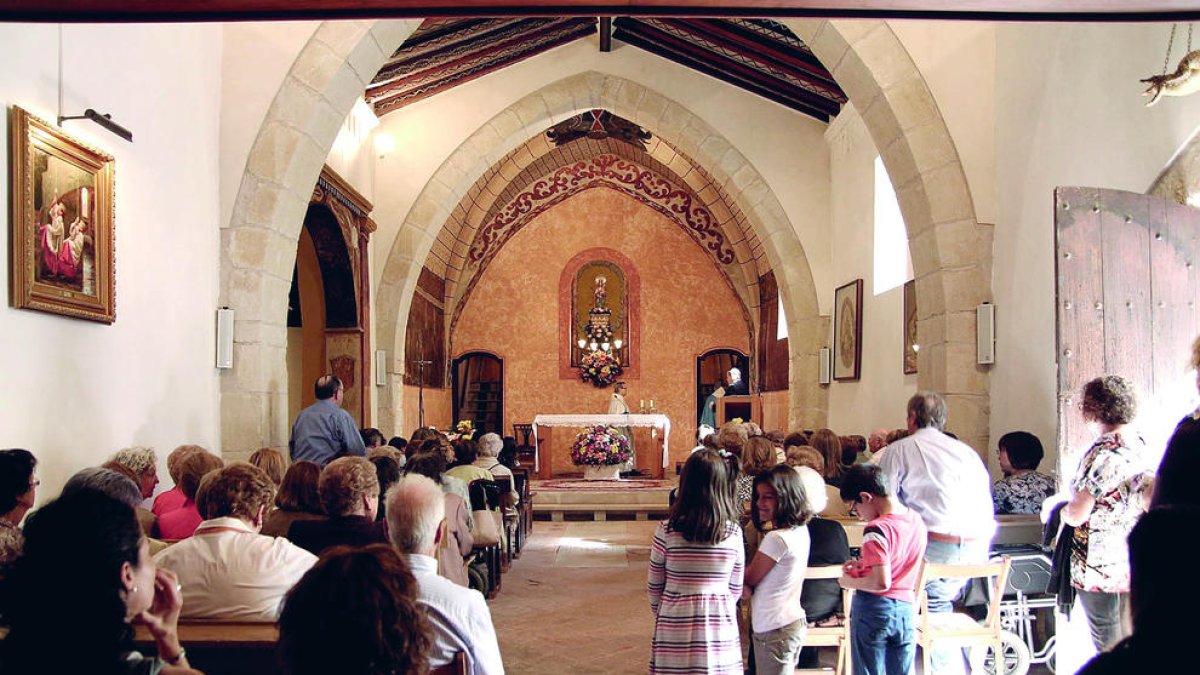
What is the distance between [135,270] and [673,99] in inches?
300

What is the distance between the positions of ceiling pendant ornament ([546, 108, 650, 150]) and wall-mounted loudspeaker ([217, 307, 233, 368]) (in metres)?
8.72

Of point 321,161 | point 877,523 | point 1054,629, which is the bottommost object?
point 1054,629

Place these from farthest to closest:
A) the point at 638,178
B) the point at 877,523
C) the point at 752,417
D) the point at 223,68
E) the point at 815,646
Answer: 1. the point at 638,178
2. the point at 752,417
3. the point at 223,68
4. the point at 815,646
5. the point at 877,523

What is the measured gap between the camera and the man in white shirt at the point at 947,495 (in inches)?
169

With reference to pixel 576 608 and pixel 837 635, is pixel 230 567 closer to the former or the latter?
pixel 837 635

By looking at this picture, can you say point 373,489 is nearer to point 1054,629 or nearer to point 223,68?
point 1054,629

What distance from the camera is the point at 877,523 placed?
11.6 feet

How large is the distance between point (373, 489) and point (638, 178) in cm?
1398

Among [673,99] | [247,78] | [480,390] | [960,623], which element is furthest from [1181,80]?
[480,390]

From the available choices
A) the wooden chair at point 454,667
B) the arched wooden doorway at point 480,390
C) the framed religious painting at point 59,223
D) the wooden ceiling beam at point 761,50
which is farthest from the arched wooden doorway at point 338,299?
the wooden chair at point 454,667

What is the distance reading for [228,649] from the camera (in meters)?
2.63

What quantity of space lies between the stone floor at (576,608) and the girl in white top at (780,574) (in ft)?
5.78

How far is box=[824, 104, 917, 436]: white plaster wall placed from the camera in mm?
9352

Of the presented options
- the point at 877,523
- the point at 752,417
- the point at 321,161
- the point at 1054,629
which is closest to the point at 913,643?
the point at 877,523
